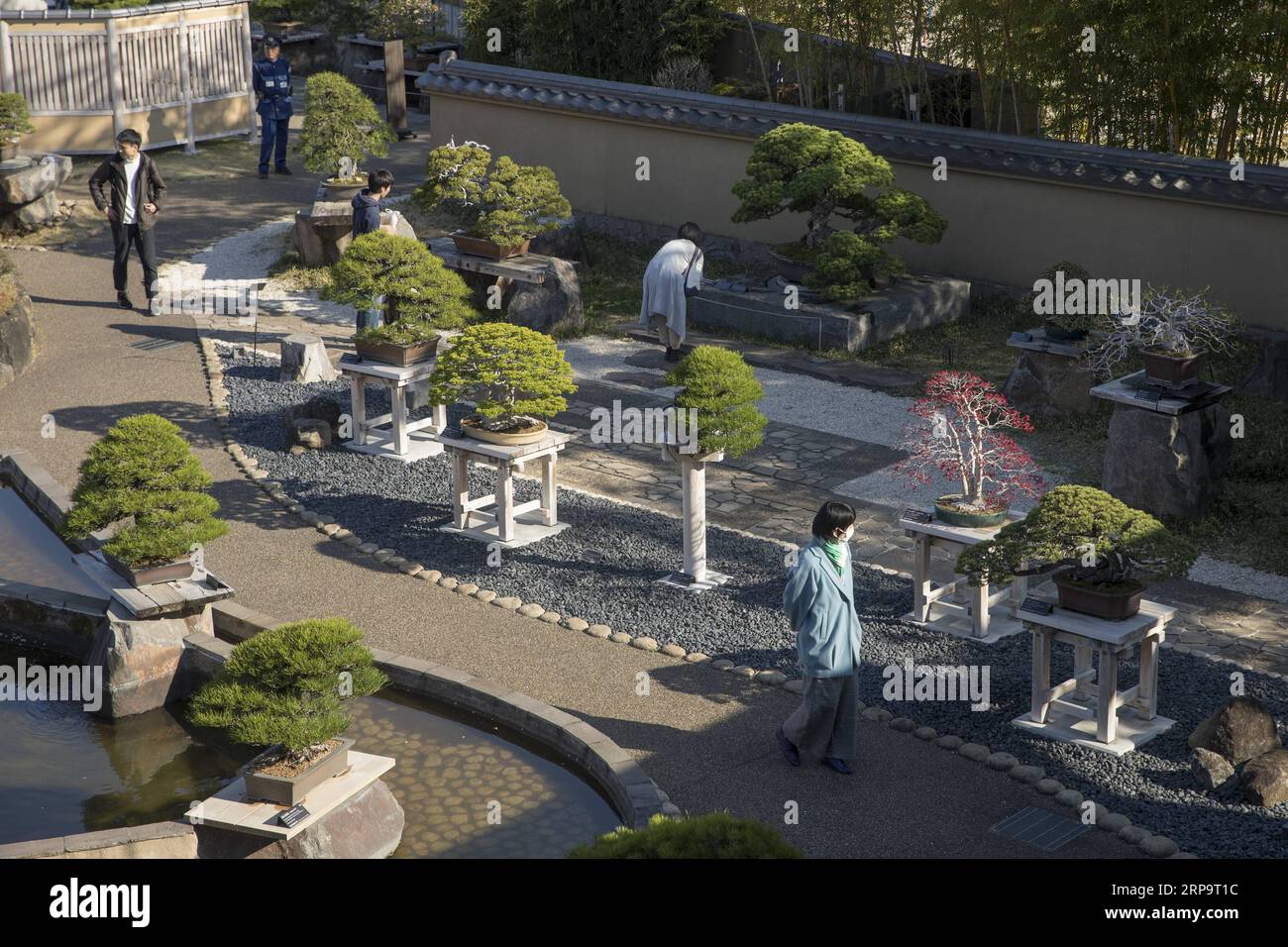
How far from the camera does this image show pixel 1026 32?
52.2ft

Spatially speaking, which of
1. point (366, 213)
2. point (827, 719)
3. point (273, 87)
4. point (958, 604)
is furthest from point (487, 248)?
point (827, 719)

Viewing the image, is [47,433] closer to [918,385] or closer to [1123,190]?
[918,385]

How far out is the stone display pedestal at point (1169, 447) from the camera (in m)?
11.0

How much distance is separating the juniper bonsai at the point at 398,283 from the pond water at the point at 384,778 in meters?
4.23

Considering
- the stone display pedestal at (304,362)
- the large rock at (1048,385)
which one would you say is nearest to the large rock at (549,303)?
the stone display pedestal at (304,362)

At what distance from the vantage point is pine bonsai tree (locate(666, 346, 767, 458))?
32.9 feet

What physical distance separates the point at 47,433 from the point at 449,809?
275 inches

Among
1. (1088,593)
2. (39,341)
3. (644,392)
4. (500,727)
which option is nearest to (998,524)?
(1088,593)

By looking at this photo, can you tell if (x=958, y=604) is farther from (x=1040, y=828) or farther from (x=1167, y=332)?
(x=1167, y=332)

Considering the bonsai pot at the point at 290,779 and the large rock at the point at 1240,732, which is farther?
the large rock at the point at 1240,732

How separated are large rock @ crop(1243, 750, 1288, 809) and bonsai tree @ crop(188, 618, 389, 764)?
14.3 ft

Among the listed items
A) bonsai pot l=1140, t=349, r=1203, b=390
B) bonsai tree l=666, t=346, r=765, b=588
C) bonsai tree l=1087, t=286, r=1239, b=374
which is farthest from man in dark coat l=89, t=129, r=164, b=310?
bonsai pot l=1140, t=349, r=1203, b=390

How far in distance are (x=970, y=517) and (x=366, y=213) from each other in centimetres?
730

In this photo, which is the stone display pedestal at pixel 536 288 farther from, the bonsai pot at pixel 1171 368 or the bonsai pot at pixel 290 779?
the bonsai pot at pixel 290 779
